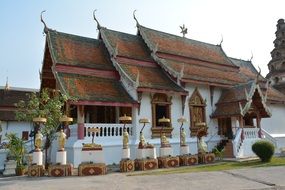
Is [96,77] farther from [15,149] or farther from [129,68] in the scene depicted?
[15,149]

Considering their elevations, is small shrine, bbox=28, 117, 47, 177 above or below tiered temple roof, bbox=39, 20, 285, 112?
below

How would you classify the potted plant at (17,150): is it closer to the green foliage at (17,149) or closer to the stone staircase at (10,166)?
the green foliage at (17,149)

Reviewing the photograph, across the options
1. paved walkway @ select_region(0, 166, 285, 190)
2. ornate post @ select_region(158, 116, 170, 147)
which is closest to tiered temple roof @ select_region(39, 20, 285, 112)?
ornate post @ select_region(158, 116, 170, 147)

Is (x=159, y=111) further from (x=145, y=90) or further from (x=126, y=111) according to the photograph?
(x=145, y=90)

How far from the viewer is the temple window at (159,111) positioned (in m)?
17.0

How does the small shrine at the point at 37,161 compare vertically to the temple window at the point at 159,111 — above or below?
below

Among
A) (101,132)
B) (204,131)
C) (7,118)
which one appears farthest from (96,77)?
(7,118)

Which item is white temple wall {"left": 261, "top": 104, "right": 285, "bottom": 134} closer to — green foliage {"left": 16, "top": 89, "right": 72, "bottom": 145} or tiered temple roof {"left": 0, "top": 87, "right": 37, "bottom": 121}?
green foliage {"left": 16, "top": 89, "right": 72, "bottom": 145}

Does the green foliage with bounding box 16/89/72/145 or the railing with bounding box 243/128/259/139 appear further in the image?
the railing with bounding box 243/128/259/139

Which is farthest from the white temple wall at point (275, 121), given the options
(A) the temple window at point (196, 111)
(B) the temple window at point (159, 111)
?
(B) the temple window at point (159, 111)

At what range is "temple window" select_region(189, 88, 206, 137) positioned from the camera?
18500 mm

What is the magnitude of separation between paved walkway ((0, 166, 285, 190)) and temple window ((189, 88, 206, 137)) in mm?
7010

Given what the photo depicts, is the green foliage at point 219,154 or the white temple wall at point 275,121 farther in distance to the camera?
the white temple wall at point 275,121

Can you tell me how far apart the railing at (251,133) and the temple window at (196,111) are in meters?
2.31
